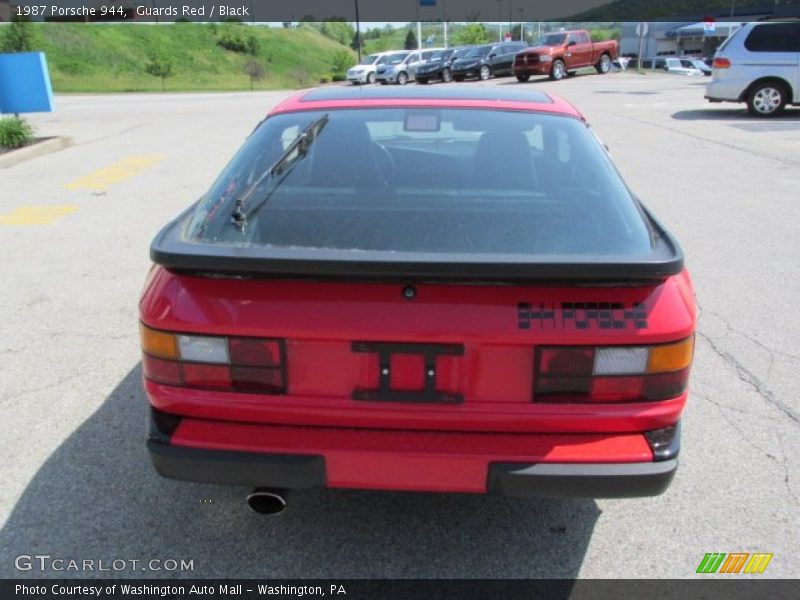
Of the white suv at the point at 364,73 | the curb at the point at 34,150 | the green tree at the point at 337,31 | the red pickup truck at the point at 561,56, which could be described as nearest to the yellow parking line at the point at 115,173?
the curb at the point at 34,150

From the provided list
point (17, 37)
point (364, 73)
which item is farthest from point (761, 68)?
point (17, 37)

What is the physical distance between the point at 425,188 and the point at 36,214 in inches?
265

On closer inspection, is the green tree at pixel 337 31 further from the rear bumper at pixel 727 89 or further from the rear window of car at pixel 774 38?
the rear window of car at pixel 774 38

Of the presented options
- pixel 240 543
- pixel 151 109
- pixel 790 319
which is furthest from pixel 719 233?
pixel 151 109

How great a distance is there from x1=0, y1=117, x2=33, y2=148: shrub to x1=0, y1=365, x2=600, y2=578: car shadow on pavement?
10895 millimetres

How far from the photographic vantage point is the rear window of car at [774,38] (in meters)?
13.7

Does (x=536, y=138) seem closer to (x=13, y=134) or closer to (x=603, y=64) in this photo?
(x=13, y=134)

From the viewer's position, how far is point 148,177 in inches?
396

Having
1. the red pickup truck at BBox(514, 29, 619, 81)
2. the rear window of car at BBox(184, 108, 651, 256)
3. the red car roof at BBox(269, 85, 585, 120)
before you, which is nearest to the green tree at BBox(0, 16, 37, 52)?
the red pickup truck at BBox(514, 29, 619, 81)

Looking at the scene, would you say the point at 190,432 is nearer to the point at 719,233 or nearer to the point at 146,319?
the point at 146,319

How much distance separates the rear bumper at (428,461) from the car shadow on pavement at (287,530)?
50 cm

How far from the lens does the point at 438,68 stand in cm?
3341

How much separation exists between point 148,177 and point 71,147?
4.25 meters

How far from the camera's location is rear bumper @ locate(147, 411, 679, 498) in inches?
84.8
